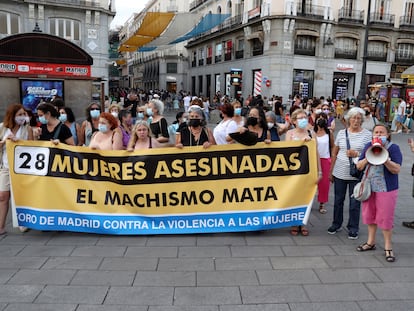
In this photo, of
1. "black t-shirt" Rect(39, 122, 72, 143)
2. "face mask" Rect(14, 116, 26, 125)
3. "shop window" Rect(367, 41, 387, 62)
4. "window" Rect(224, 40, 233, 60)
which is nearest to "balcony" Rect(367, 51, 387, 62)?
"shop window" Rect(367, 41, 387, 62)

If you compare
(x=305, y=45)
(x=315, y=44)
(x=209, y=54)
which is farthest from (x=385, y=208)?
(x=209, y=54)

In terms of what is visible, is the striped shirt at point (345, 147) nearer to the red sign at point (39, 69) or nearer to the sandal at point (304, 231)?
the sandal at point (304, 231)

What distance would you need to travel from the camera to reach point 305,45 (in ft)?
104

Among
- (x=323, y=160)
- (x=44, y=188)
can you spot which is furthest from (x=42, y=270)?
(x=323, y=160)

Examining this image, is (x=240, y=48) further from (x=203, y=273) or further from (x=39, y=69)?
(x=203, y=273)

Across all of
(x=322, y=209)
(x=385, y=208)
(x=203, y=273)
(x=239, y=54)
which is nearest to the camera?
(x=203, y=273)

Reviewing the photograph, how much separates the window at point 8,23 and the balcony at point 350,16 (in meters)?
24.4

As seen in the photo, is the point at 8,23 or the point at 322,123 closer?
the point at 322,123

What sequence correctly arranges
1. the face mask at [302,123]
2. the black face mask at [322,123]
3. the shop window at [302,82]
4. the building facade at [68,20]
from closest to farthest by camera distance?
the face mask at [302,123]
the black face mask at [322,123]
the building facade at [68,20]
the shop window at [302,82]

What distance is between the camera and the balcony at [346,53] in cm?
3281

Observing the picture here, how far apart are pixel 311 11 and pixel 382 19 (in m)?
7.11

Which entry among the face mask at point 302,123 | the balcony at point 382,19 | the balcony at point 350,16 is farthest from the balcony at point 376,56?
the face mask at point 302,123

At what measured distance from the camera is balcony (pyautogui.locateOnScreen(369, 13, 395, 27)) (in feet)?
109

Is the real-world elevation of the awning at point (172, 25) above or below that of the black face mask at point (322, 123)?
above
